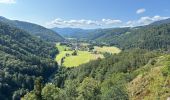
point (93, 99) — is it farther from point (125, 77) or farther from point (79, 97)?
point (125, 77)

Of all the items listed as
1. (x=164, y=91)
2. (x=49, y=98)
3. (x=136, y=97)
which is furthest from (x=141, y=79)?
(x=49, y=98)

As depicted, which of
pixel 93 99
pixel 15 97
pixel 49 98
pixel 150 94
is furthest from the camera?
pixel 15 97

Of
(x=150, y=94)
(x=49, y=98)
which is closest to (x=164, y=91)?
(x=150, y=94)

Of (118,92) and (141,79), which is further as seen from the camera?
(141,79)

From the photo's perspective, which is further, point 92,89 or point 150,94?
point 150,94

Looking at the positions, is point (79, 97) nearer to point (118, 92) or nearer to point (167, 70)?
point (118, 92)

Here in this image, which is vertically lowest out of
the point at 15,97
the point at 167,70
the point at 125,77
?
the point at 15,97

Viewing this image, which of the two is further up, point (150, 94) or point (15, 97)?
point (150, 94)

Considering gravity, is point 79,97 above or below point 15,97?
above

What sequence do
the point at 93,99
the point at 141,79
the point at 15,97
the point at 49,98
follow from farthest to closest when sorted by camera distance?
the point at 15,97, the point at 141,79, the point at 93,99, the point at 49,98
